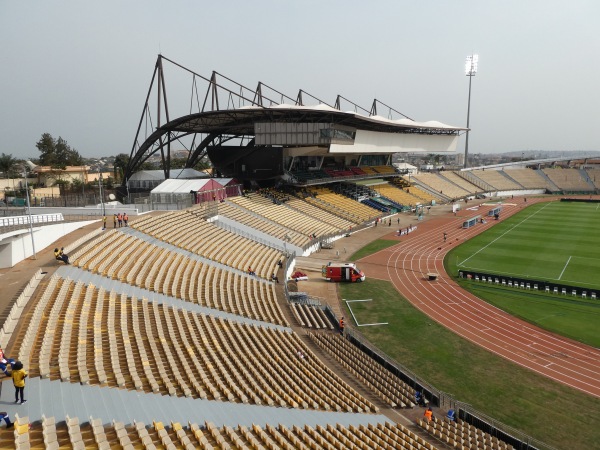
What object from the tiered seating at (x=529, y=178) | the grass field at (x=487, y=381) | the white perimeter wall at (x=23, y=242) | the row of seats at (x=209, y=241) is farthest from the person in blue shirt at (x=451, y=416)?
the tiered seating at (x=529, y=178)

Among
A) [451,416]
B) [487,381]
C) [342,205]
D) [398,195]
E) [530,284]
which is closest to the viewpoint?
[451,416]

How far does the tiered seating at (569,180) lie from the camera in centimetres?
9668

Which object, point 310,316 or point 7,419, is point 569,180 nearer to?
point 310,316

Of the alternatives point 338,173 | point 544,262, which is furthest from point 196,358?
point 338,173

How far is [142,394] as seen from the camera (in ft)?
36.2

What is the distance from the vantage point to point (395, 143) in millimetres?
69938

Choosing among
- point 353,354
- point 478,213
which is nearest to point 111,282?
point 353,354

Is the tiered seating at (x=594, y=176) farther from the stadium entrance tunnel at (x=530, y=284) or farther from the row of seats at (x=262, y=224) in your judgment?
the row of seats at (x=262, y=224)

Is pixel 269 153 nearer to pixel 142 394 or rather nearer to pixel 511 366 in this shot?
pixel 511 366

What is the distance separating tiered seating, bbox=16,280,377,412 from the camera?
11859 mm

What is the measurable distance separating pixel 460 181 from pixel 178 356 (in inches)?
3731

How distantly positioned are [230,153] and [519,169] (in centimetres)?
8376

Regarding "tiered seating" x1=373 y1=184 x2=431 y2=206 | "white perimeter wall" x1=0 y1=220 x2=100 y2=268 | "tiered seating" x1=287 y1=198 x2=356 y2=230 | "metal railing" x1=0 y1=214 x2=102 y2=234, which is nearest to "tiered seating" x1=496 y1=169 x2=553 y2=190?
"tiered seating" x1=373 y1=184 x2=431 y2=206

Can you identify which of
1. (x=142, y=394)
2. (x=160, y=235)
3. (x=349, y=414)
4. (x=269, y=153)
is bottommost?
(x=349, y=414)
